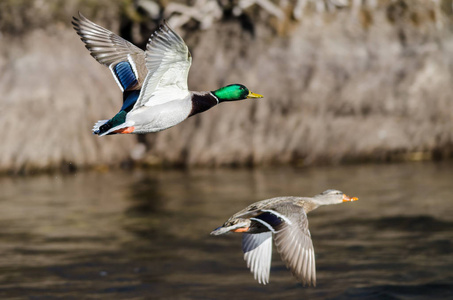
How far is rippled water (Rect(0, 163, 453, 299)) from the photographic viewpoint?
8.47 m

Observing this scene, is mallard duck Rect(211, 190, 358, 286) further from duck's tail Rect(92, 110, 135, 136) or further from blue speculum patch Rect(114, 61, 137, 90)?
blue speculum patch Rect(114, 61, 137, 90)

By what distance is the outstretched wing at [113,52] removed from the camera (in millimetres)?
6348

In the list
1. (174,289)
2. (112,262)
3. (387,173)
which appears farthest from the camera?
(387,173)

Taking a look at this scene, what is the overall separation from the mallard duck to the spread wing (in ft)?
3.47

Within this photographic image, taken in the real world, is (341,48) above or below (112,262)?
above

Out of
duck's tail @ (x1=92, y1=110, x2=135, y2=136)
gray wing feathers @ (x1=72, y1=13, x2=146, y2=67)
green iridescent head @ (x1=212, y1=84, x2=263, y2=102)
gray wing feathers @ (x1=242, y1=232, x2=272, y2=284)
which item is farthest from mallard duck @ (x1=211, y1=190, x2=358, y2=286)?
gray wing feathers @ (x1=72, y1=13, x2=146, y2=67)

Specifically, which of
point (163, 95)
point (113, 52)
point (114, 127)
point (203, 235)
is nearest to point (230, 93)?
point (163, 95)

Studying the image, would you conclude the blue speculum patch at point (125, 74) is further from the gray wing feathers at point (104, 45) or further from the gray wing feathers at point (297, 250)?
the gray wing feathers at point (297, 250)

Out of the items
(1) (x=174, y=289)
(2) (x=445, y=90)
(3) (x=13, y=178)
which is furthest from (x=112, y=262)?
(2) (x=445, y=90)

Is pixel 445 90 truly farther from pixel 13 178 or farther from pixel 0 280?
pixel 0 280

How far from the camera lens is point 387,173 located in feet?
46.8

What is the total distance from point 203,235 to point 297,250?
5145 mm

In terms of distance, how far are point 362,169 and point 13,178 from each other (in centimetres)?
601

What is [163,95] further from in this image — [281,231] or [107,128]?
[281,231]
